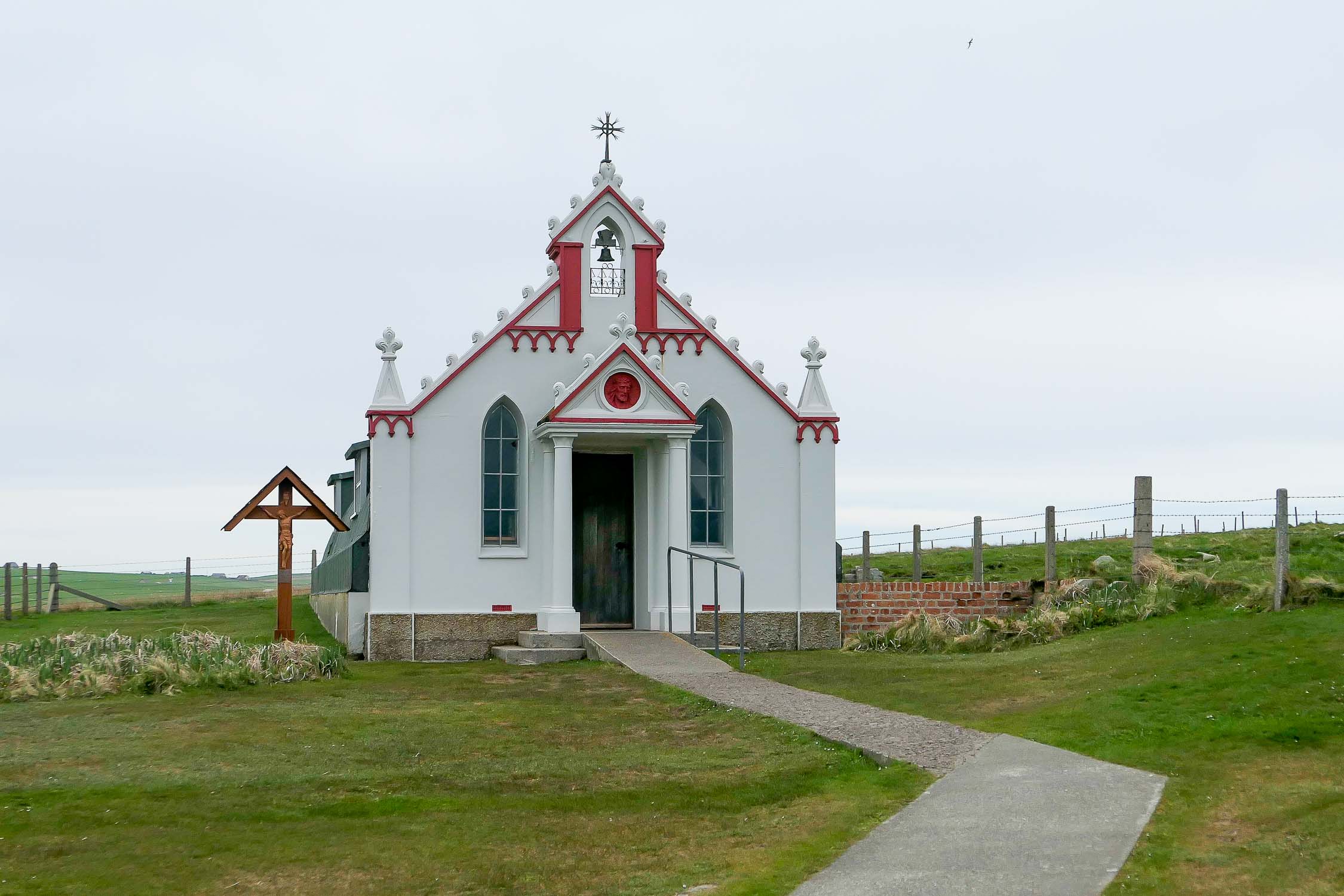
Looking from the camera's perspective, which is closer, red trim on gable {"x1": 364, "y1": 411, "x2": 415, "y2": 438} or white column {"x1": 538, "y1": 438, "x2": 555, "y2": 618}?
red trim on gable {"x1": 364, "y1": 411, "x2": 415, "y2": 438}

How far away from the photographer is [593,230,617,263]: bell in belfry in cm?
2147

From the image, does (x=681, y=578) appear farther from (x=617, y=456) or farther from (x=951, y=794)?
(x=951, y=794)

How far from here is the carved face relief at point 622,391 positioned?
773 inches

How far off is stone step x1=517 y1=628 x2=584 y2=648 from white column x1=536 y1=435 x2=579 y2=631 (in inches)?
9.4

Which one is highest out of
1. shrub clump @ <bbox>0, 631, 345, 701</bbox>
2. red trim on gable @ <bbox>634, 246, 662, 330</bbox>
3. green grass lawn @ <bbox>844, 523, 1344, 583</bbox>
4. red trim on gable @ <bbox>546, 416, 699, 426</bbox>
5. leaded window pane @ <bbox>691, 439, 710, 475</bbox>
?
red trim on gable @ <bbox>634, 246, 662, 330</bbox>

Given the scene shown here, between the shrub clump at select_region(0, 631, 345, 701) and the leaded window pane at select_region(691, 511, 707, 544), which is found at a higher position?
the leaded window pane at select_region(691, 511, 707, 544)

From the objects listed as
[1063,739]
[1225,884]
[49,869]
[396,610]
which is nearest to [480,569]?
[396,610]

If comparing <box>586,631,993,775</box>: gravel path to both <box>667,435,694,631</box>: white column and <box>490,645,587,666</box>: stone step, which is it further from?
<box>667,435,694,631</box>: white column

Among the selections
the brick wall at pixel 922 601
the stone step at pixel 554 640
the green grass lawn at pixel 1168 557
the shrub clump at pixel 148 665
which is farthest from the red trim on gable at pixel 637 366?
the green grass lawn at pixel 1168 557

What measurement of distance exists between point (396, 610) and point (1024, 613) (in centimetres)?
985

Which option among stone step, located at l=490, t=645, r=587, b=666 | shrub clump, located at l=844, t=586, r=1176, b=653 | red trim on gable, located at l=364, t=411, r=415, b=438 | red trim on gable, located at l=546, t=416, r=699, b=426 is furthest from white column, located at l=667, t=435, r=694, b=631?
red trim on gable, located at l=364, t=411, r=415, b=438

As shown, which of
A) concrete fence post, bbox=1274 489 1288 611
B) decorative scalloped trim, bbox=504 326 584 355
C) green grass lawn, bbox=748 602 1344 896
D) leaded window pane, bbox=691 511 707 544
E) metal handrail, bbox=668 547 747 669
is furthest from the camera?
leaded window pane, bbox=691 511 707 544

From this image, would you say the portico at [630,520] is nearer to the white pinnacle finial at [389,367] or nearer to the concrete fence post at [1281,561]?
the white pinnacle finial at [389,367]

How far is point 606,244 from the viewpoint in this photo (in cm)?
2155
